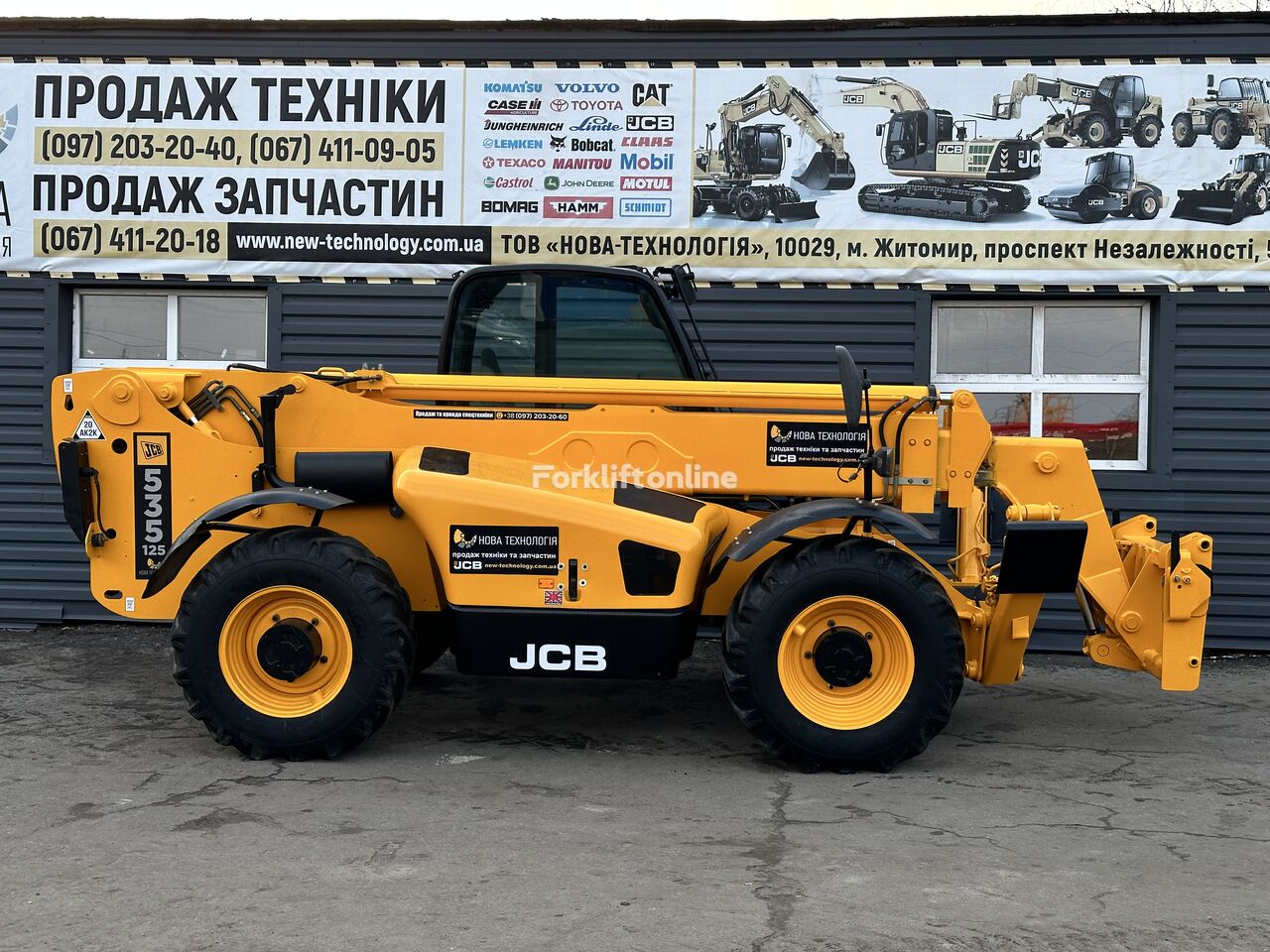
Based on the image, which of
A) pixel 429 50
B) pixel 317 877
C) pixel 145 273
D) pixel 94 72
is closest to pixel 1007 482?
pixel 317 877

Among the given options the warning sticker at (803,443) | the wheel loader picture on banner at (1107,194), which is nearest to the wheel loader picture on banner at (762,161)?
the wheel loader picture on banner at (1107,194)

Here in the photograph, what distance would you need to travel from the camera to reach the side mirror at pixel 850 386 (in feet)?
20.6

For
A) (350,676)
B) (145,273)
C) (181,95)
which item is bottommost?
(350,676)

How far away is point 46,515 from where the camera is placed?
10289 millimetres

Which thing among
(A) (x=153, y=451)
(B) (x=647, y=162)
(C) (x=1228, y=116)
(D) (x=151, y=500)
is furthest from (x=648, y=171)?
(D) (x=151, y=500)

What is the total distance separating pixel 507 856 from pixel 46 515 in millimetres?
6873

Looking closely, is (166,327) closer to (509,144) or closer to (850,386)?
(509,144)

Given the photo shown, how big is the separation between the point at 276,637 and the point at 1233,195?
24.9ft

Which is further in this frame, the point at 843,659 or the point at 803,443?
the point at 803,443

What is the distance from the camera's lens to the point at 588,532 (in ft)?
20.9

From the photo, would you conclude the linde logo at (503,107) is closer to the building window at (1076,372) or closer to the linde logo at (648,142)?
the linde logo at (648,142)

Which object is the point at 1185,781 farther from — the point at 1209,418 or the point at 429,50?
the point at 429,50

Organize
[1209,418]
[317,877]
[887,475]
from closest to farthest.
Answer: [317,877] < [887,475] < [1209,418]

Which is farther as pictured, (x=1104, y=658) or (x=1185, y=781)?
(x=1104, y=658)
